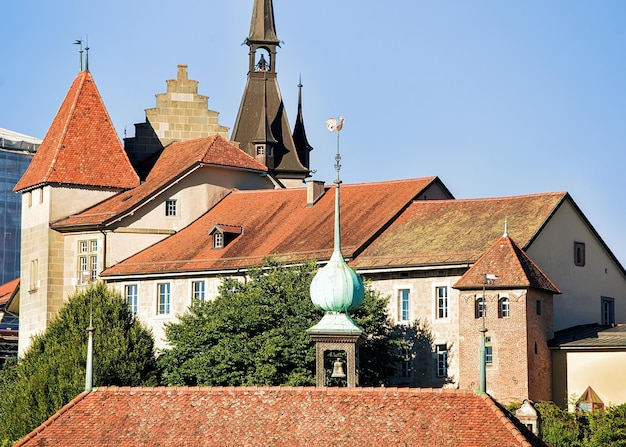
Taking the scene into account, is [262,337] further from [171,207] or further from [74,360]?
[171,207]

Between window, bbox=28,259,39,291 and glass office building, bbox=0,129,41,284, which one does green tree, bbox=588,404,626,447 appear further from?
glass office building, bbox=0,129,41,284

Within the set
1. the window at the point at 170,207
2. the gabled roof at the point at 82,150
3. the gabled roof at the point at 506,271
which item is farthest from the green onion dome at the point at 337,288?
the gabled roof at the point at 82,150

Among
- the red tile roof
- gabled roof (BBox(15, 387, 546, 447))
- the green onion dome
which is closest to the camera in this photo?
gabled roof (BBox(15, 387, 546, 447))

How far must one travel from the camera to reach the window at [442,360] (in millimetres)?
80125

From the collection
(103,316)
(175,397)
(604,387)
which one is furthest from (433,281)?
(175,397)

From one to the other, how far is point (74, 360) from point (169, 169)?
1645 cm

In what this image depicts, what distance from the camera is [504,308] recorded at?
77812 millimetres

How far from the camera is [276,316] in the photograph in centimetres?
7981

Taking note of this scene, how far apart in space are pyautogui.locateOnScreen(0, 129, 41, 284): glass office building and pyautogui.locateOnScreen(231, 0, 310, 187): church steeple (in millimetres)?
48635

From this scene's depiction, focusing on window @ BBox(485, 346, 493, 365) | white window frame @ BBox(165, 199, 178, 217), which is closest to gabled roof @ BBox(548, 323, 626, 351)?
window @ BBox(485, 346, 493, 365)

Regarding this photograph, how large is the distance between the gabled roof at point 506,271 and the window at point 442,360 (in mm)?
3128

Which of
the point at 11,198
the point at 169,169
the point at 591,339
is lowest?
the point at 591,339

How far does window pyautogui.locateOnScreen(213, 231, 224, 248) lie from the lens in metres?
89.6

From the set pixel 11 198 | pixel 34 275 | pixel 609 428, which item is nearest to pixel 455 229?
pixel 609 428
